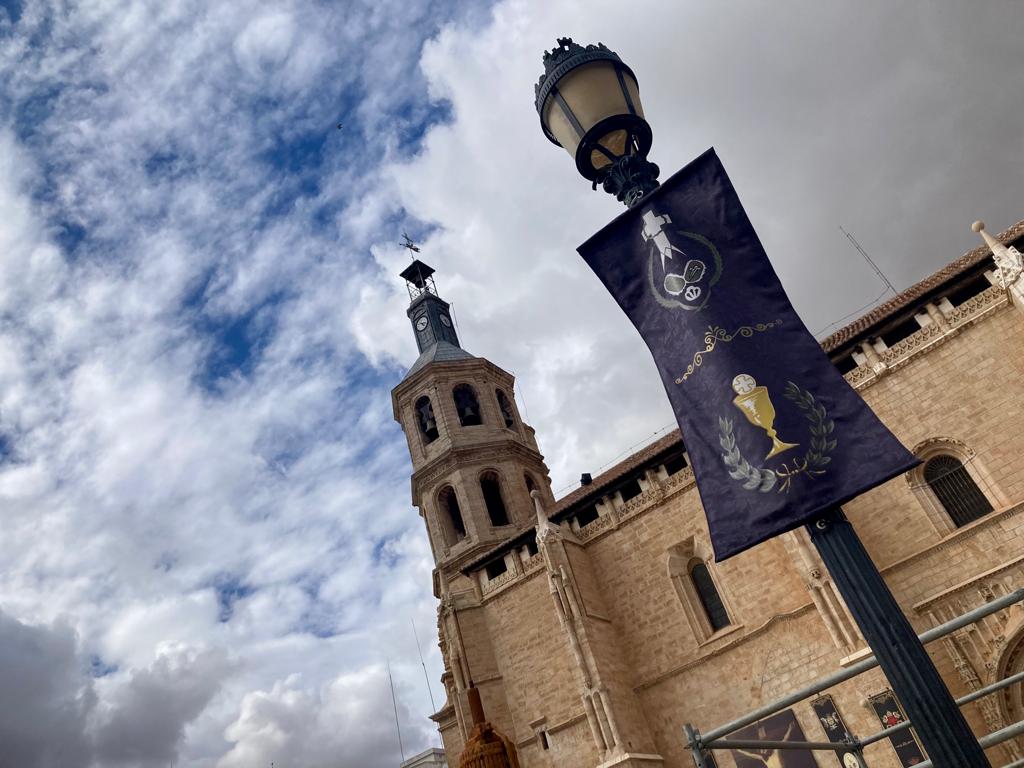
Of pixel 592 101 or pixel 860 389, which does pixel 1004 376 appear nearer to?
pixel 860 389

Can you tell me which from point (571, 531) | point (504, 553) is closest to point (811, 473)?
point (571, 531)

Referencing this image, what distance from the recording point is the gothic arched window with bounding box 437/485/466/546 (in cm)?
2703

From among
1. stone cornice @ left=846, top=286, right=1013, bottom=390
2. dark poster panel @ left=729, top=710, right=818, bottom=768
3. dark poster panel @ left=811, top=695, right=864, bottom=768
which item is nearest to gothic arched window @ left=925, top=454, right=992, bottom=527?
stone cornice @ left=846, top=286, right=1013, bottom=390

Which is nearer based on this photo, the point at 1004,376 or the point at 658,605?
the point at 1004,376

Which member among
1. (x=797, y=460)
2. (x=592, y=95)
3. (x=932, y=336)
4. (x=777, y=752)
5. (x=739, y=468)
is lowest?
(x=777, y=752)

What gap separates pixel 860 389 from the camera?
56.9 ft

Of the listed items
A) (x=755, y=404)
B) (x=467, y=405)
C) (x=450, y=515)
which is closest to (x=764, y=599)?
(x=450, y=515)

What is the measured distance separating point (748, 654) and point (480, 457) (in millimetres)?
13171

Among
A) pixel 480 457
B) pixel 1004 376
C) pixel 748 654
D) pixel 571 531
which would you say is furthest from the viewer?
pixel 480 457

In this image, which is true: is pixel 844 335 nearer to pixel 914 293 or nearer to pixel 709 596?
pixel 914 293

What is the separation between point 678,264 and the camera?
5.86 m

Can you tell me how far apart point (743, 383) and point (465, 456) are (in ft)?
75.2

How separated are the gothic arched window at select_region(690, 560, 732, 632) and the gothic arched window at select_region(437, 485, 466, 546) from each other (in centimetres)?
1002

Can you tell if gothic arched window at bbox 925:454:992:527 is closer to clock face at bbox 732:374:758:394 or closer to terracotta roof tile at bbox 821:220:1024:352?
terracotta roof tile at bbox 821:220:1024:352
